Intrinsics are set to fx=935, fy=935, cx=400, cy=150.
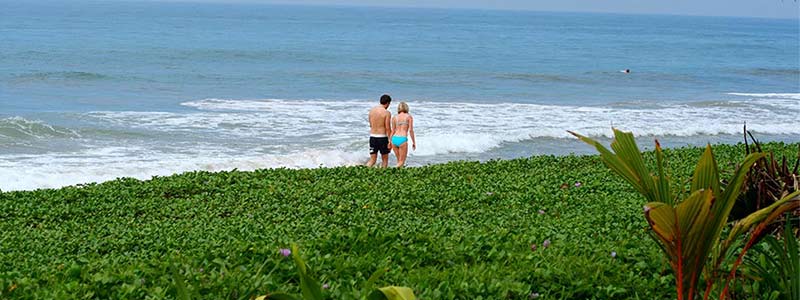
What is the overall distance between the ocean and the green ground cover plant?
9.04 feet

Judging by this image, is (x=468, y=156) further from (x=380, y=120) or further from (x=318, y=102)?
(x=318, y=102)

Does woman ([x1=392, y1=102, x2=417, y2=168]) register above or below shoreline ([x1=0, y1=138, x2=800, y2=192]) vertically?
above

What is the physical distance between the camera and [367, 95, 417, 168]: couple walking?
47.6 ft

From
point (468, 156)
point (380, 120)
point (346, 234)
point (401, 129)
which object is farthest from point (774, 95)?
point (346, 234)

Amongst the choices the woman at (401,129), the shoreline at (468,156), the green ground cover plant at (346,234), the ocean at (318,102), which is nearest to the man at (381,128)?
the woman at (401,129)

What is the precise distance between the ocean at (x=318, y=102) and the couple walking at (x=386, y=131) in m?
4.89

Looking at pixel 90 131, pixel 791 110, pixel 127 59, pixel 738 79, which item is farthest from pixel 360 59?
pixel 90 131

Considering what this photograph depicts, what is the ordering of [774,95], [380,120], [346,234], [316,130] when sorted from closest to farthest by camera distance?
1. [346,234]
2. [380,120]
3. [316,130]
4. [774,95]

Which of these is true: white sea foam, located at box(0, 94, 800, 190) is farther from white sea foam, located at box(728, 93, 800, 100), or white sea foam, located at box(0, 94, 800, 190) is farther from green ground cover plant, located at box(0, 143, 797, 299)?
green ground cover plant, located at box(0, 143, 797, 299)

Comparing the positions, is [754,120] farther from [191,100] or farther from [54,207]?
[54,207]

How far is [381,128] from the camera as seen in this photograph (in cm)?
1458

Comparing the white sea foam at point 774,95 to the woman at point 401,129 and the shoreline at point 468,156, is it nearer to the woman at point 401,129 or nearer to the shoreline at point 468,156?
the shoreline at point 468,156

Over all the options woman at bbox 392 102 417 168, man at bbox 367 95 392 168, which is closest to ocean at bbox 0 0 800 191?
woman at bbox 392 102 417 168

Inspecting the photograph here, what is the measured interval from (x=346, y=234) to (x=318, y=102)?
26.2 metres
